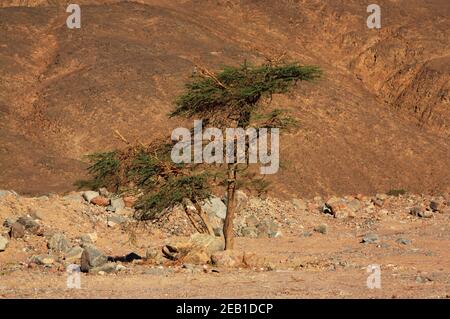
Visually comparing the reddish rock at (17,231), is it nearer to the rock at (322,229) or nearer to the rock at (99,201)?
the rock at (99,201)

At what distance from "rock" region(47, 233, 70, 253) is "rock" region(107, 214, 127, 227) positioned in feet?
14.1

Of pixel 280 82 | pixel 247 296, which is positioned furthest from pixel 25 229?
pixel 247 296

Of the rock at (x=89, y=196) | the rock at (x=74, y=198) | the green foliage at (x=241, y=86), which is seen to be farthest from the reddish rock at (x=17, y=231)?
the green foliage at (x=241, y=86)

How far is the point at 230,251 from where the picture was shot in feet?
59.6

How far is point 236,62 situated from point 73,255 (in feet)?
110

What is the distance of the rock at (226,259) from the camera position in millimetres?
17719

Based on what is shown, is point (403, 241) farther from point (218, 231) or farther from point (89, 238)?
point (89, 238)

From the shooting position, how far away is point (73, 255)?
66.0 ft

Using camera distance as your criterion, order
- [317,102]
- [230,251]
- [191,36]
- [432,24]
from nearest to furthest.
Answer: [230,251] → [317,102] → [191,36] → [432,24]

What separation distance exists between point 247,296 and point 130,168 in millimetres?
7218

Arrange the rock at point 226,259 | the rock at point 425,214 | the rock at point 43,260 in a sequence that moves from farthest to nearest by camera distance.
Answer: the rock at point 425,214, the rock at point 43,260, the rock at point 226,259

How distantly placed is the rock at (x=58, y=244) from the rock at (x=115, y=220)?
4.29 meters

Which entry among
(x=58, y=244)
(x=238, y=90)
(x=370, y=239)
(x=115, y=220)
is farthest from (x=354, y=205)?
(x=238, y=90)
